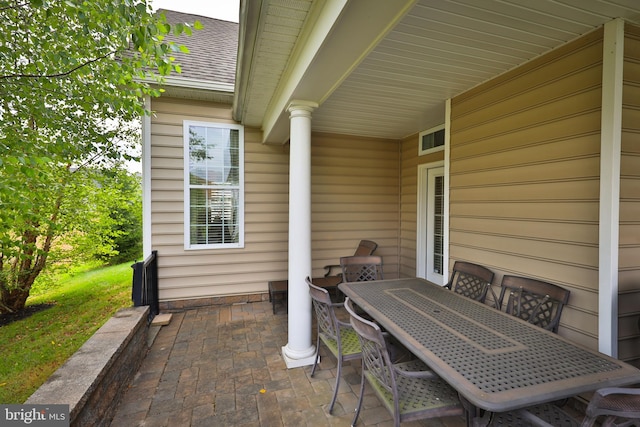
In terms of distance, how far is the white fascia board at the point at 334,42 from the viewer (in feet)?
4.47

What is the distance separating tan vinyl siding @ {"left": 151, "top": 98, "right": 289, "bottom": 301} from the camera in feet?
13.1

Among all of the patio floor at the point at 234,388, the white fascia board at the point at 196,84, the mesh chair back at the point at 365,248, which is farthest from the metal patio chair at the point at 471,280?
the white fascia board at the point at 196,84

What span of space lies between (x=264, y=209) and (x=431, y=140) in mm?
2804

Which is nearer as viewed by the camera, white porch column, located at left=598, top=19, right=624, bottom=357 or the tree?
white porch column, located at left=598, top=19, right=624, bottom=357

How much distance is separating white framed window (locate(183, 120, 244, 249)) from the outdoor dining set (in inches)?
97.6

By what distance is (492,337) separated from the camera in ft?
5.40

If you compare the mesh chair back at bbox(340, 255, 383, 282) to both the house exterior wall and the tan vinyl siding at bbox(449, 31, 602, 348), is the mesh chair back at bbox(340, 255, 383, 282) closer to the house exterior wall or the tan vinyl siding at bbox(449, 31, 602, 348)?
the tan vinyl siding at bbox(449, 31, 602, 348)

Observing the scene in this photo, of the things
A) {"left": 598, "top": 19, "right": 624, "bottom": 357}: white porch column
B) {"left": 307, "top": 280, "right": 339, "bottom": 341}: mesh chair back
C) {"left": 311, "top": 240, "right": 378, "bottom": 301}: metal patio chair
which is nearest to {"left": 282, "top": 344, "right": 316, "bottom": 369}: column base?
{"left": 307, "top": 280, "right": 339, "bottom": 341}: mesh chair back

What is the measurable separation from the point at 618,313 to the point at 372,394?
1772 mm

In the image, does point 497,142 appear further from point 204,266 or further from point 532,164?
point 204,266

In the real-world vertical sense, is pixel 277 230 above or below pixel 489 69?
below

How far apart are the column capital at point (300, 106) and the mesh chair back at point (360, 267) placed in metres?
1.72

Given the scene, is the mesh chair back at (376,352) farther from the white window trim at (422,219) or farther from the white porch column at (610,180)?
the white window trim at (422,219)

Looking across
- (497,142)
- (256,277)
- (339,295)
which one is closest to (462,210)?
(497,142)
